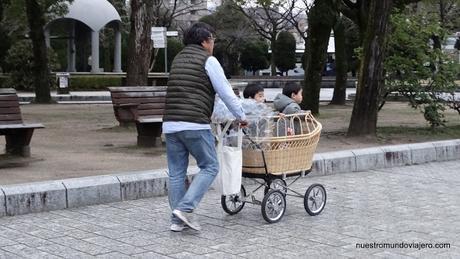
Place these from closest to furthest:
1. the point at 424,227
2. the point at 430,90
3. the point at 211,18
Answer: the point at 424,227
the point at 430,90
the point at 211,18

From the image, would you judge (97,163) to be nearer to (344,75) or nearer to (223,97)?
(223,97)

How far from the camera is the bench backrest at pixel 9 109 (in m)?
9.10

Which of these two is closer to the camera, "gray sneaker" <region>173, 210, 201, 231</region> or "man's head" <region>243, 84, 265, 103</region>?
"gray sneaker" <region>173, 210, 201, 231</region>

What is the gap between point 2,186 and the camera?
7258mm

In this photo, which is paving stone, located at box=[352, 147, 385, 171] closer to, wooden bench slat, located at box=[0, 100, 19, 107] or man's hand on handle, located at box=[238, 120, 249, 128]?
man's hand on handle, located at box=[238, 120, 249, 128]

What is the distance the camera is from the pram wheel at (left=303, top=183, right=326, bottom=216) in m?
7.00

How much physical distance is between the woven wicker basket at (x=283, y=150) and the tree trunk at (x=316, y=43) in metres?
10.3

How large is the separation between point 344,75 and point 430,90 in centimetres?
1026

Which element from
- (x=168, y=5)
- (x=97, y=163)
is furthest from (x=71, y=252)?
(x=168, y=5)

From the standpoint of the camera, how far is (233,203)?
7066 mm

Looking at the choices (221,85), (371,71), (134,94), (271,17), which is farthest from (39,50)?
(271,17)

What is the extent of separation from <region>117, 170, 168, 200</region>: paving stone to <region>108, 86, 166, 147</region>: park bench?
2.85 meters

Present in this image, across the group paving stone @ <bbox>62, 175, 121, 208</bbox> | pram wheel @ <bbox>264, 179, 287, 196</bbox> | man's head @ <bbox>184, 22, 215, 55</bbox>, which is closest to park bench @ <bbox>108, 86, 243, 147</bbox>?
paving stone @ <bbox>62, 175, 121, 208</bbox>

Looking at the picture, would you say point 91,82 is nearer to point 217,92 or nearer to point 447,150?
point 447,150
